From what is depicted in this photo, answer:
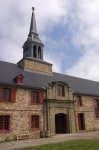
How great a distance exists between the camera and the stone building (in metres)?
21.3

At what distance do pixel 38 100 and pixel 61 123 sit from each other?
Result: 5.64 meters

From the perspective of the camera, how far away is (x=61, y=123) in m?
27.0

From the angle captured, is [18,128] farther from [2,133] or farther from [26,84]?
[26,84]

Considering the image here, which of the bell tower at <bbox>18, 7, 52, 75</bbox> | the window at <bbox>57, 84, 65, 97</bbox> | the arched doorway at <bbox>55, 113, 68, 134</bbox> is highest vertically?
the bell tower at <bbox>18, 7, 52, 75</bbox>

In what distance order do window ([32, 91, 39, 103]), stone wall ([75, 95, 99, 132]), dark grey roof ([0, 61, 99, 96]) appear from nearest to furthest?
dark grey roof ([0, 61, 99, 96]) → window ([32, 91, 39, 103]) → stone wall ([75, 95, 99, 132])

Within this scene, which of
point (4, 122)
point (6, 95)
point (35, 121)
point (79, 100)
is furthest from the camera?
point (79, 100)

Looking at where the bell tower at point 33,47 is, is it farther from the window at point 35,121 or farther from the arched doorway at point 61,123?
the window at point 35,121

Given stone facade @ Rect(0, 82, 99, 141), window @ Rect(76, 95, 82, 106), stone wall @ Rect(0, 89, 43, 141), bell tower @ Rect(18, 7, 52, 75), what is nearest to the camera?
stone wall @ Rect(0, 89, 43, 141)

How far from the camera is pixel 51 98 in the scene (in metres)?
24.8

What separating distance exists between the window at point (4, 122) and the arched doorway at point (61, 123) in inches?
319

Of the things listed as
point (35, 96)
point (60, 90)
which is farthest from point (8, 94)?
point (60, 90)

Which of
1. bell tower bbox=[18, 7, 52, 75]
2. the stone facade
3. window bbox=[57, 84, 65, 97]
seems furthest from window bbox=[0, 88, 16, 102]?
bell tower bbox=[18, 7, 52, 75]

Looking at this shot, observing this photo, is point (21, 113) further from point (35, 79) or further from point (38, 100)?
point (35, 79)

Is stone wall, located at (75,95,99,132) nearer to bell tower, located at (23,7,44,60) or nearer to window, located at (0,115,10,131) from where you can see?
bell tower, located at (23,7,44,60)
